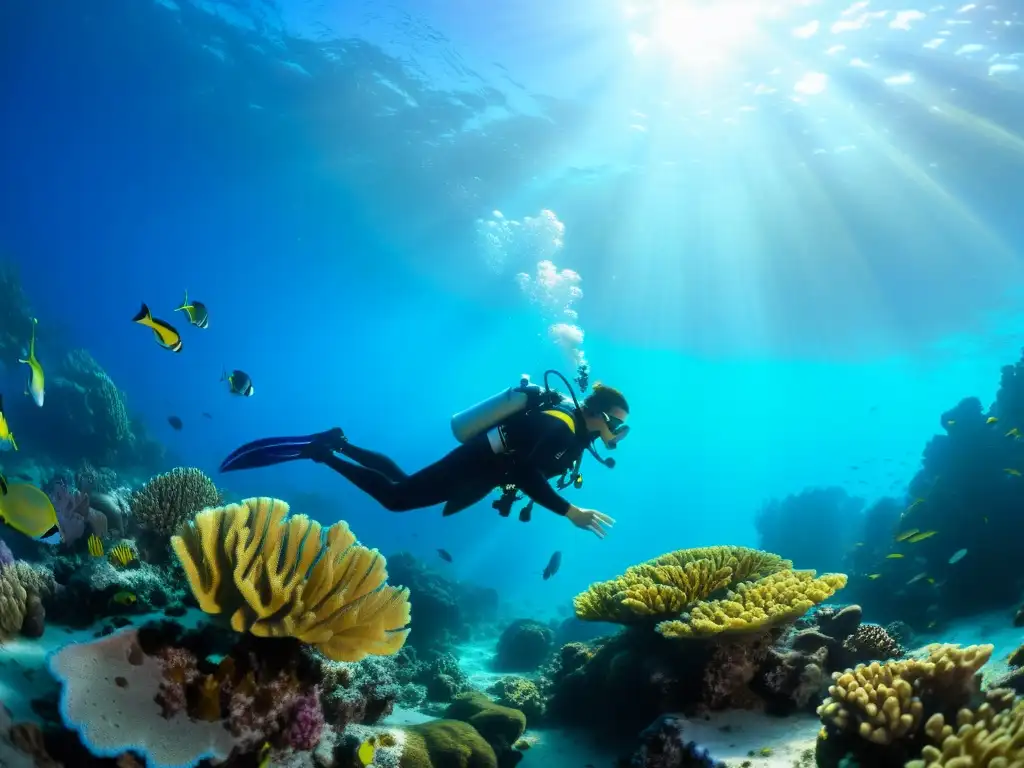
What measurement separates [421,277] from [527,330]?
11.6 meters

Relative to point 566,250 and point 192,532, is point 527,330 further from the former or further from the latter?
point 192,532

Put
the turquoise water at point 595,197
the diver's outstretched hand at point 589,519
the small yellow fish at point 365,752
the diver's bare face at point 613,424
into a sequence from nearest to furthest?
the small yellow fish at point 365,752
the diver's outstretched hand at point 589,519
the diver's bare face at point 613,424
the turquoise water at point 595,197

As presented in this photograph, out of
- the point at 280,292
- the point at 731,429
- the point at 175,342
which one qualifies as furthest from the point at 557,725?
the point at 731,429

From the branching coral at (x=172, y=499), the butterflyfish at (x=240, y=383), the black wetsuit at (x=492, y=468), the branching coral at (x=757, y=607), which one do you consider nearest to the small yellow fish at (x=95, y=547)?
the branching coral at (x=172, y=499)

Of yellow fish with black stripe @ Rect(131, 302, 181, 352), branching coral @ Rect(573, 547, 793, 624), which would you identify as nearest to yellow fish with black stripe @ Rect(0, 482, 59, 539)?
yellow fish with black stripe @ Rect(131, 302, 181, 352)

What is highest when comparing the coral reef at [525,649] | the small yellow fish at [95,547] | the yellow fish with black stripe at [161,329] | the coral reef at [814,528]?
the coral reef at [814,528]

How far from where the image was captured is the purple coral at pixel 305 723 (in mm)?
3384

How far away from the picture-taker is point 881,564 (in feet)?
46.6

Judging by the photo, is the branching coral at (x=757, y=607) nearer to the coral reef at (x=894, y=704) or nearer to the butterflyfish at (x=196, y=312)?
the coral reef at (x=894, y=704)

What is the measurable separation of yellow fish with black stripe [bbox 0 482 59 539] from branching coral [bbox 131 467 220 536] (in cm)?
287

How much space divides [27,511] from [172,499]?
3.16 m

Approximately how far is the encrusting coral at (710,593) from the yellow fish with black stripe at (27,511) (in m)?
4.40

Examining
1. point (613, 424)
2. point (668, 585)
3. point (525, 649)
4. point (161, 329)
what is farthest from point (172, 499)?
point (525, 649)

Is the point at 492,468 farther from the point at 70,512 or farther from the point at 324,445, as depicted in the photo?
the point at 70,512
